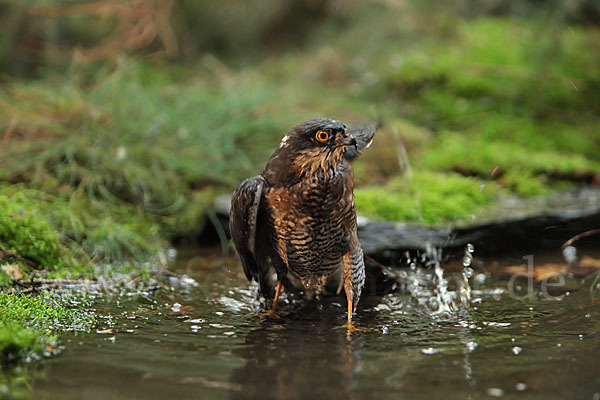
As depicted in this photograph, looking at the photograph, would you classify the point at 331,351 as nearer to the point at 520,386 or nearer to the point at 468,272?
the point at 520,386

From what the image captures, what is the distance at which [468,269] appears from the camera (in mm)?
4805

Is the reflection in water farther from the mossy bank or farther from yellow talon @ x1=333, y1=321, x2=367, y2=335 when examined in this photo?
the mossy bank

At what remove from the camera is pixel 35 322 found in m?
3.31

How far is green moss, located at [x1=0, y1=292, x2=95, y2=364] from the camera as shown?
2.82 meters

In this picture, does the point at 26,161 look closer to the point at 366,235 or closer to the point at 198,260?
the point at 198,260

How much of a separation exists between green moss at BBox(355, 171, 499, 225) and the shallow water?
3.51 feet

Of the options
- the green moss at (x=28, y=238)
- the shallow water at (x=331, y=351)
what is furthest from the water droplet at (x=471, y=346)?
the green moss at (x=28, y=238)

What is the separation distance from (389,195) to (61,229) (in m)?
2.85

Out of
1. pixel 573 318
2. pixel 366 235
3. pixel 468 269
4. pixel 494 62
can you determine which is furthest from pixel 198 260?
pixel 494 62

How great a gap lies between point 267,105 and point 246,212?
3927 mm

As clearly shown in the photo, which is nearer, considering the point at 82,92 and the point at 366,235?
the point at 366,235

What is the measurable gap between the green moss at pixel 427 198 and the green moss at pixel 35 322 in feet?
8.44

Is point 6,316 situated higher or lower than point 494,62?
lower

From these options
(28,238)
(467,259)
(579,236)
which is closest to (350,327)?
(467,259)
